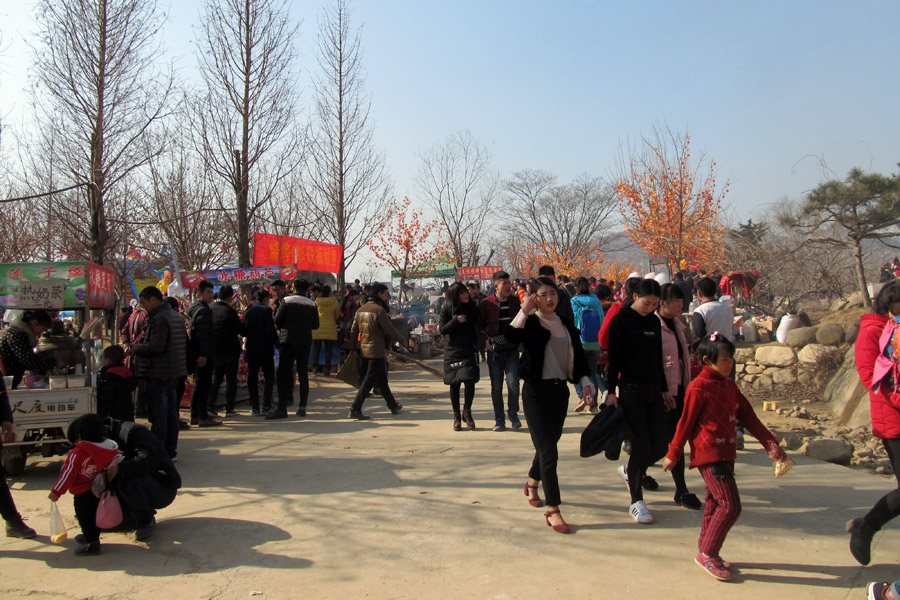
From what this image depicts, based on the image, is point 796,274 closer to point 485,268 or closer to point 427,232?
point 485,268

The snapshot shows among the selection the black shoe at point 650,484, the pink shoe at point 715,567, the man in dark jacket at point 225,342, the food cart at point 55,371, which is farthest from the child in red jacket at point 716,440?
the man in dark jacket at point 225,342

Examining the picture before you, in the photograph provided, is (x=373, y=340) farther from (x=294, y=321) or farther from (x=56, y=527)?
(x=56, y=527)

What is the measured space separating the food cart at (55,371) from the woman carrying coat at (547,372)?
Result: 170 inches

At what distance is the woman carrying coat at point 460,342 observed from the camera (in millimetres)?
7520

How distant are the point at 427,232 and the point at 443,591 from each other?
30.9 meters

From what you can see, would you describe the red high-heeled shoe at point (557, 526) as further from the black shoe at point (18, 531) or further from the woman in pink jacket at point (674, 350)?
the black shoe at point (18, 531)

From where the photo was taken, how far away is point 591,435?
4.54 meters

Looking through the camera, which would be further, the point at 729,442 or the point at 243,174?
the point at 243,174

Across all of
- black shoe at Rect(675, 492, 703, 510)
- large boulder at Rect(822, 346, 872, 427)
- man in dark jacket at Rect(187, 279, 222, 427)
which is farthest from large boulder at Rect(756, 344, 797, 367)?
man in dark jacket at Rect(187, 279, 222, 427)

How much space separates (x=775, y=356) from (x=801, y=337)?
58cm

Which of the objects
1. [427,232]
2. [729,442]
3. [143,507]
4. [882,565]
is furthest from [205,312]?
[427,232]

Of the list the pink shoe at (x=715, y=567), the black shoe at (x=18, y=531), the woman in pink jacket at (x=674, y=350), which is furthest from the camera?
the woman in pink jacket at (x=674, y=350)

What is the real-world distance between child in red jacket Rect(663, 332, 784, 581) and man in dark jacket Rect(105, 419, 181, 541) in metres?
3.50

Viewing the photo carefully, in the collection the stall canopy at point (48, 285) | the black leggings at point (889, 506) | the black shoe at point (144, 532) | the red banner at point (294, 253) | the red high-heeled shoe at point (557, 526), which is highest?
the red banner at point (294, 253)
